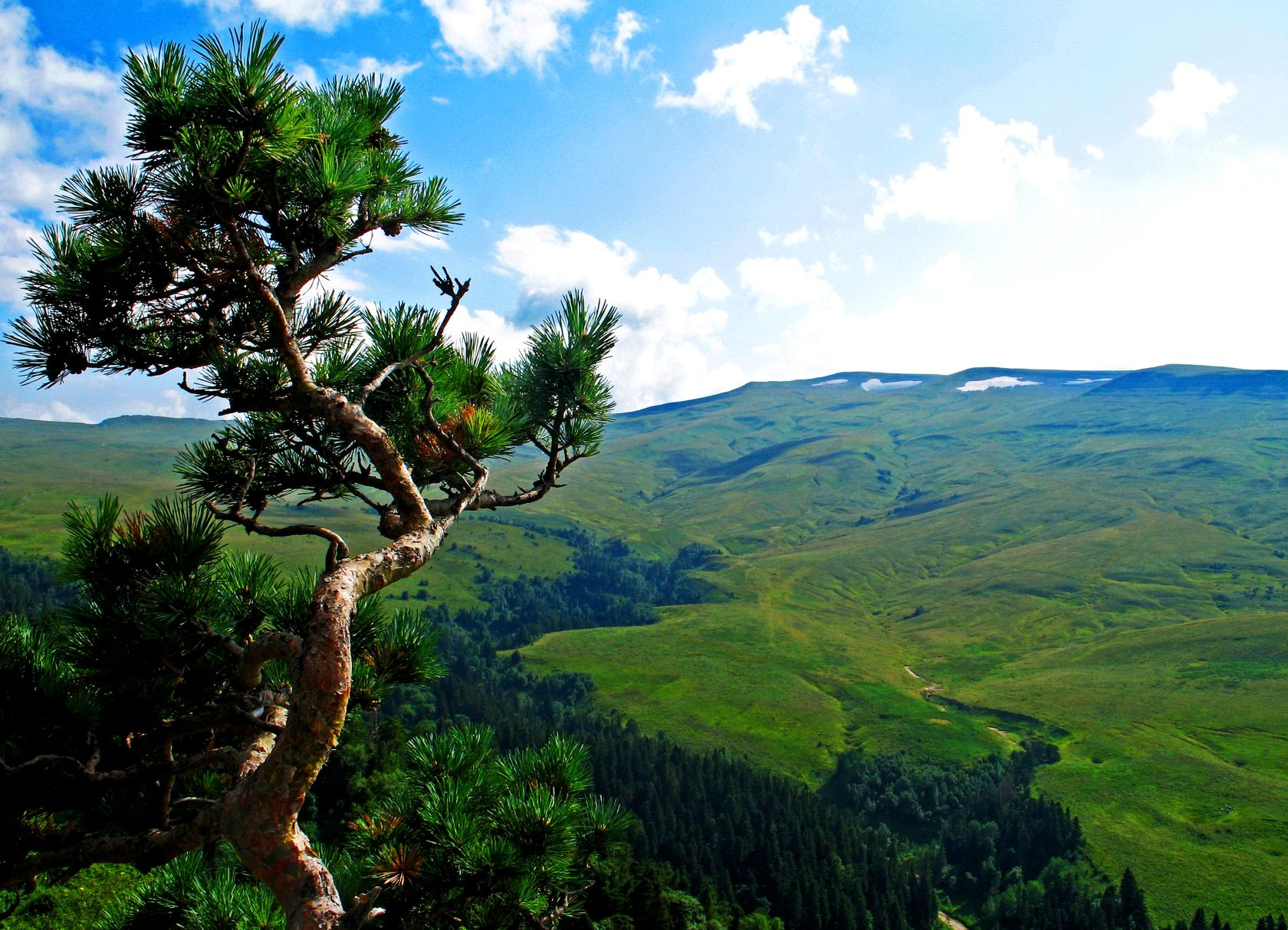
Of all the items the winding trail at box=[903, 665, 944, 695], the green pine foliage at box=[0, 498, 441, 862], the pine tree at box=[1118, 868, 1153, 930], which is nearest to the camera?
the green pine foliage at box=[0, 498, 441, 862]

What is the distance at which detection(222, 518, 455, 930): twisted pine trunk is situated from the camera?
316 centimetres

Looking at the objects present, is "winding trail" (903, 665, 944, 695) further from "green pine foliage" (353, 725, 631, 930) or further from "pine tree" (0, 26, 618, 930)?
"pine tree" (0, 26, 618, 930)

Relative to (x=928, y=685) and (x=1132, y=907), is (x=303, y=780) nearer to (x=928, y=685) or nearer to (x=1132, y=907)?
(x=1132, y=907)

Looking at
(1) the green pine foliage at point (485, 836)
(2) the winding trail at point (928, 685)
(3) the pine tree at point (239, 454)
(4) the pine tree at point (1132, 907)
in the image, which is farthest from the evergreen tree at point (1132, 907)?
(3) the pine tree at point (239, 454)

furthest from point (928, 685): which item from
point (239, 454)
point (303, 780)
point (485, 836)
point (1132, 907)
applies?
point (303, 780)

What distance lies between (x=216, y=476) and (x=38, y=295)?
1.39 m

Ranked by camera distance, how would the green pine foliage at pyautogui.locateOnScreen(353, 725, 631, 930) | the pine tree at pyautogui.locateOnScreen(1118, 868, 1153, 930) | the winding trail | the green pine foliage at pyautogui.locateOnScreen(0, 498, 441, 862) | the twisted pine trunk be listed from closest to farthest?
1. the twisted pine trunk
2. the green pine foliage at pyautogui.locateOnScreen(0, 498, 441, 862)
3. the green pine foliage at pyautogui.locateOnScreen(353, 725, 631, 930)
4. the pine tree at pyautogui.locateOnScreen(1118, 868, 1153, 930)
5. the winding trail

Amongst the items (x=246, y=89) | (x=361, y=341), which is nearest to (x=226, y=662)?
(x=361, y=341)

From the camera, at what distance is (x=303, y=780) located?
10.6ft

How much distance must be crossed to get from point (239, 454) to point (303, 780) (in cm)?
254

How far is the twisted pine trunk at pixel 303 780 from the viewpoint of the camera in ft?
10.4

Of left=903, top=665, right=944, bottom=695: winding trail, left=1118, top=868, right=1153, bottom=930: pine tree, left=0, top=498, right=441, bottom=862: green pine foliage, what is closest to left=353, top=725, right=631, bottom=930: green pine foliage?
left=0, top=498, right=441, bottom=862: green pine foliage

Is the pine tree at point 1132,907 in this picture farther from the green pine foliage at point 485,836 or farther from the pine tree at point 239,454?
the pine tree at point 239,454

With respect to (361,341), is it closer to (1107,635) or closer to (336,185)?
(336,185)
